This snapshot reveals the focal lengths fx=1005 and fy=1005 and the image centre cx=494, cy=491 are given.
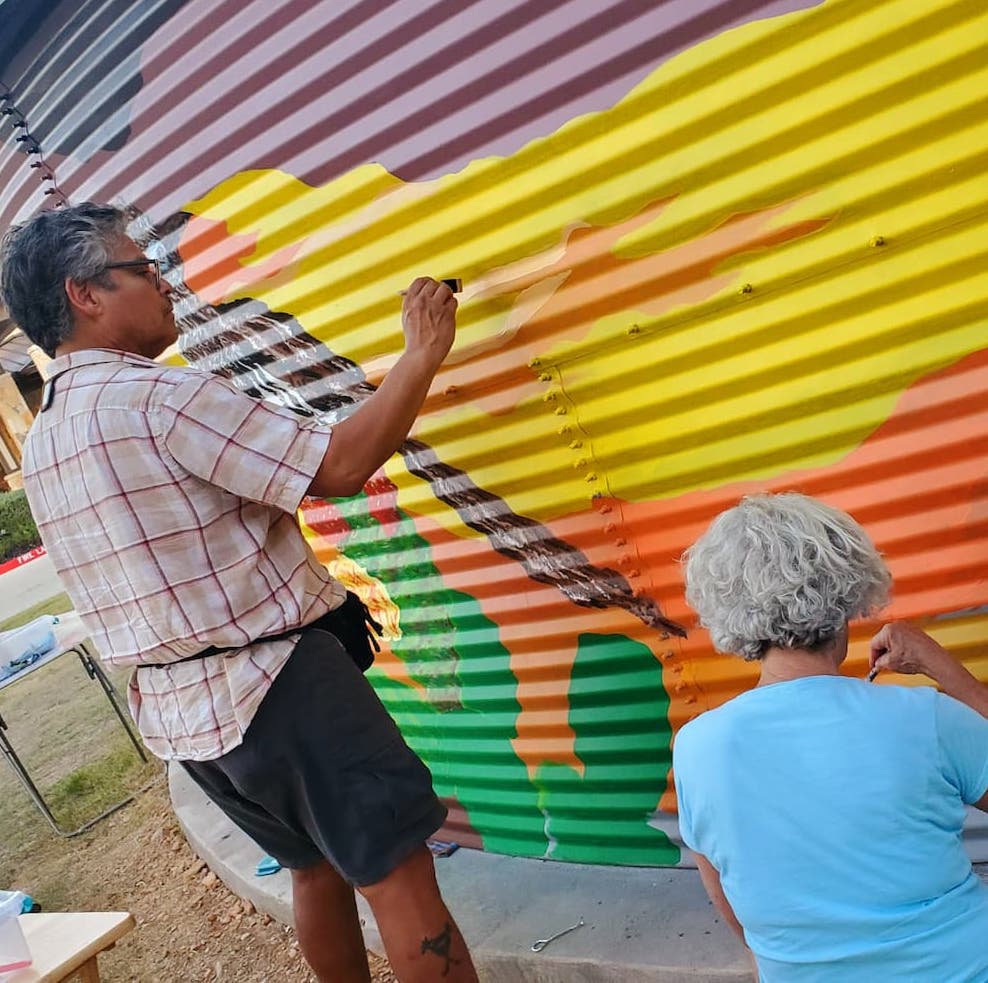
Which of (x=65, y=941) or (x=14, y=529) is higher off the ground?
(x=14, y=529)

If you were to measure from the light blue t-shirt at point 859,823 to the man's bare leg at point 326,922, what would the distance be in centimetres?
147

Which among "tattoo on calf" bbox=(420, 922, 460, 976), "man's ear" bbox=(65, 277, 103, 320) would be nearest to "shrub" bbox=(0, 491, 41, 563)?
"man's ear" bbox=(65, 277, 103, 320)

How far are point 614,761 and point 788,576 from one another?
1.55m

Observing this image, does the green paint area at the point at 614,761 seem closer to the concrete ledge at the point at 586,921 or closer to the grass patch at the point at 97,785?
the concrete ledge at the point at 586,921

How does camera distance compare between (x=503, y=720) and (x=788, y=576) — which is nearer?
(x=788, y=576)

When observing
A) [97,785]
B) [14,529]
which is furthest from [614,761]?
[14,529]

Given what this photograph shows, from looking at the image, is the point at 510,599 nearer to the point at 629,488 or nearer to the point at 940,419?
the point at 629,488

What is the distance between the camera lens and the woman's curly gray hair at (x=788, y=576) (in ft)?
5.60

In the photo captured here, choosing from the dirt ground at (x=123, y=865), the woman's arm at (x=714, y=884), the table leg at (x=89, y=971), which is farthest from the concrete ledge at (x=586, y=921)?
the table leg at (x=89, y=971)

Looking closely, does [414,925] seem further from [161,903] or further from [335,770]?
[161,903]

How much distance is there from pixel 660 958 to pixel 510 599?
109cm

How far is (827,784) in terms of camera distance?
5.32 ft

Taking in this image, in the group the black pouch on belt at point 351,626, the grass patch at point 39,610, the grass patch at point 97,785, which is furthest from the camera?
the grass patch at point 39,610

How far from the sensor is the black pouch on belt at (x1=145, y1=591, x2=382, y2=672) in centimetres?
233
